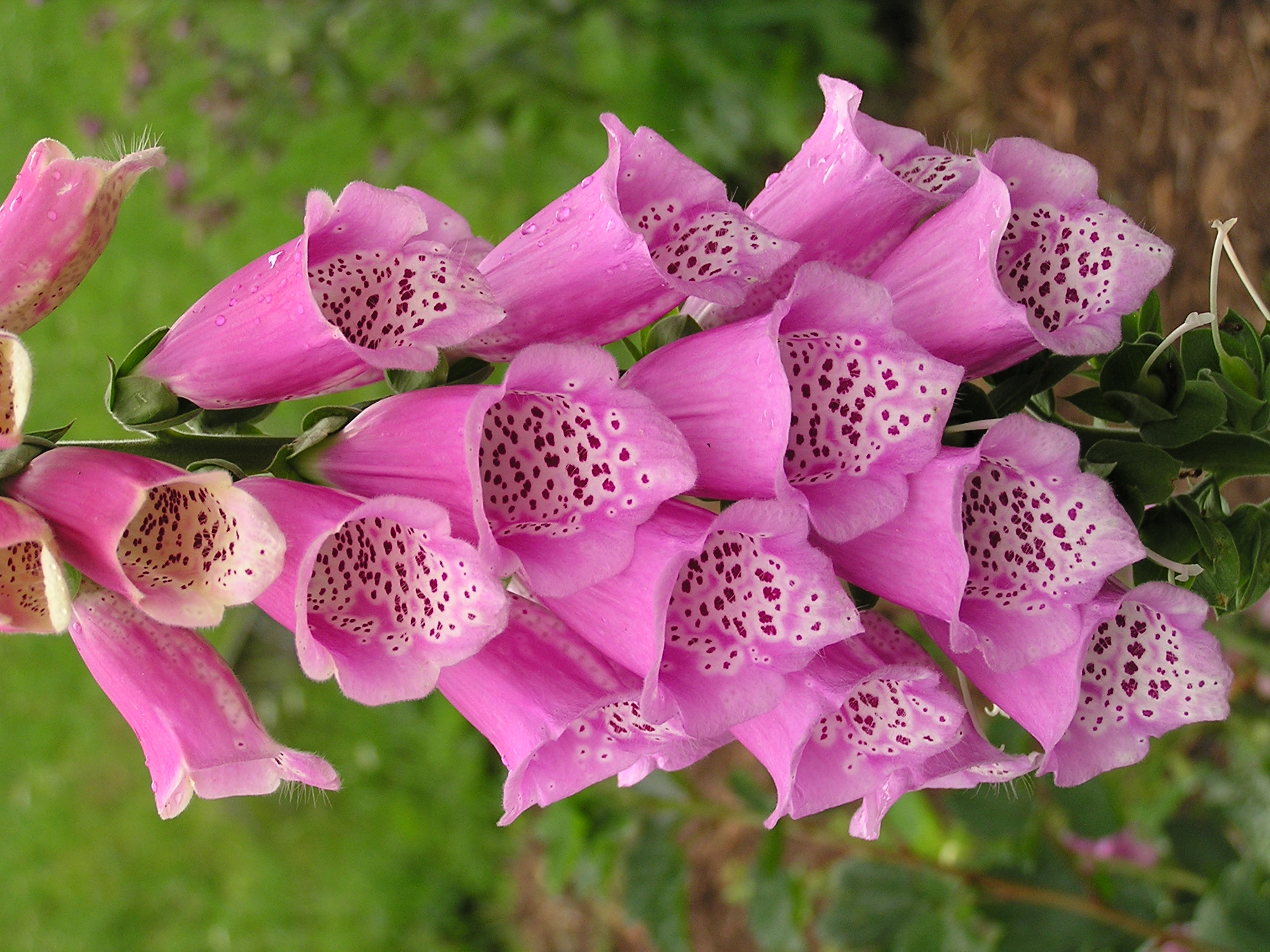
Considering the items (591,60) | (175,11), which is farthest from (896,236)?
(175,11)

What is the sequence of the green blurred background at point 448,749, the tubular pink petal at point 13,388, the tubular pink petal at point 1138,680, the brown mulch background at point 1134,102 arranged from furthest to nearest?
the brown mulch background at point 1134,102 → the green blurred background at point 448,749 → the tubular pink petal at point 1138,680 → the tubular pink petal at point 13,388

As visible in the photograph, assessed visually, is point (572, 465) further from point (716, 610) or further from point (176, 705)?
point (176, 705)

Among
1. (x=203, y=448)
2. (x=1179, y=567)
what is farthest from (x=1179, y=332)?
(x=203, y=448)

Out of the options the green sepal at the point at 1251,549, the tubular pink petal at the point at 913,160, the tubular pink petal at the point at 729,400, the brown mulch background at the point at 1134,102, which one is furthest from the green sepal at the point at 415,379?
the brown mulch background at the point at 1134,102

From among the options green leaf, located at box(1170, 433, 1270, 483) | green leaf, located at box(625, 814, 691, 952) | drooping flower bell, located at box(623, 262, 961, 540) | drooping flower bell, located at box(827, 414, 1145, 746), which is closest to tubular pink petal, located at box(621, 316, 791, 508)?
drooping flower bell, located at box(623, 262, 961, 540)

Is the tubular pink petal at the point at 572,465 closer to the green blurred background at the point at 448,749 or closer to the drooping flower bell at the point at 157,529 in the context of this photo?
the drooping flower bell at the point at 157,529

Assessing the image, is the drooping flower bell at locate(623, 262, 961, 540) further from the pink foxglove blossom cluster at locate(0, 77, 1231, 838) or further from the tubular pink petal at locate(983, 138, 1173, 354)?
the tubular pink petal at locate(983, 138, 1173, 354)
